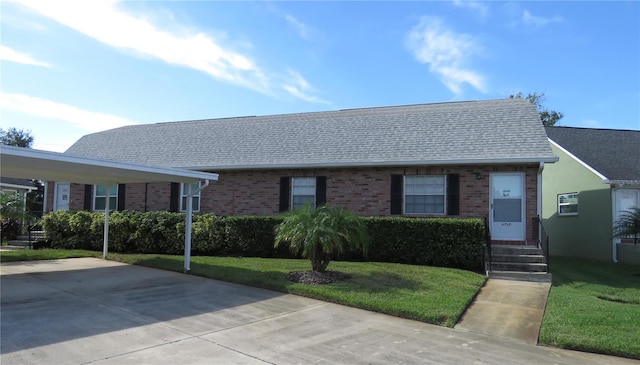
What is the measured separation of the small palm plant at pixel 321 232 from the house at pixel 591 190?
9.66m

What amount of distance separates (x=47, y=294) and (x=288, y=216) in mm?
4713

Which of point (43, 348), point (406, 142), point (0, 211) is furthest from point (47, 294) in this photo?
point (406, 142)

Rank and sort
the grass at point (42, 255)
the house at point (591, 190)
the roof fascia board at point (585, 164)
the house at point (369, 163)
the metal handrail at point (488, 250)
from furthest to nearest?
the house at point (591, 190) < the roof fascia board at point (585, 164) < the grass at point (42, 255) < the house at point (369, 163) < the metal handrail at point (488, 250)

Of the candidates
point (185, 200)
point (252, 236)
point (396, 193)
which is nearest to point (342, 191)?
point (396, 193)

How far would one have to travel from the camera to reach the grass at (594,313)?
5.71 m

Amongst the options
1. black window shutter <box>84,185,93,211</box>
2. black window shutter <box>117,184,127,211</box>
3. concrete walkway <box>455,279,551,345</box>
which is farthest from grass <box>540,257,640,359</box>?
black window shutter <box>84,185,93,211</box>

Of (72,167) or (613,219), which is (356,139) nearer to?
(613,219)

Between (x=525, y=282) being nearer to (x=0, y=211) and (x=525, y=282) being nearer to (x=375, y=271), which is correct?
(x=375, y=271)

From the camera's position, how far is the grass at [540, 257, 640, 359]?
18.7 ft

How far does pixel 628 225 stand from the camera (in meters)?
12.9

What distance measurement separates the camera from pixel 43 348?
5172 millimetres

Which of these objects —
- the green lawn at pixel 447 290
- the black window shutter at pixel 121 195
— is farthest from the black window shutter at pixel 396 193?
the black window shutter at pixel 121 195

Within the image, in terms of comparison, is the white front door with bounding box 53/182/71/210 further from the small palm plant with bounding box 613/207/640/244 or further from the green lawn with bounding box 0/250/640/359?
the small palm plant with bounding box 613/207/640/244

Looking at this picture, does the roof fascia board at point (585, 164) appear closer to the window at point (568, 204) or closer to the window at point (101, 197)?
the window at point (568, 204)
